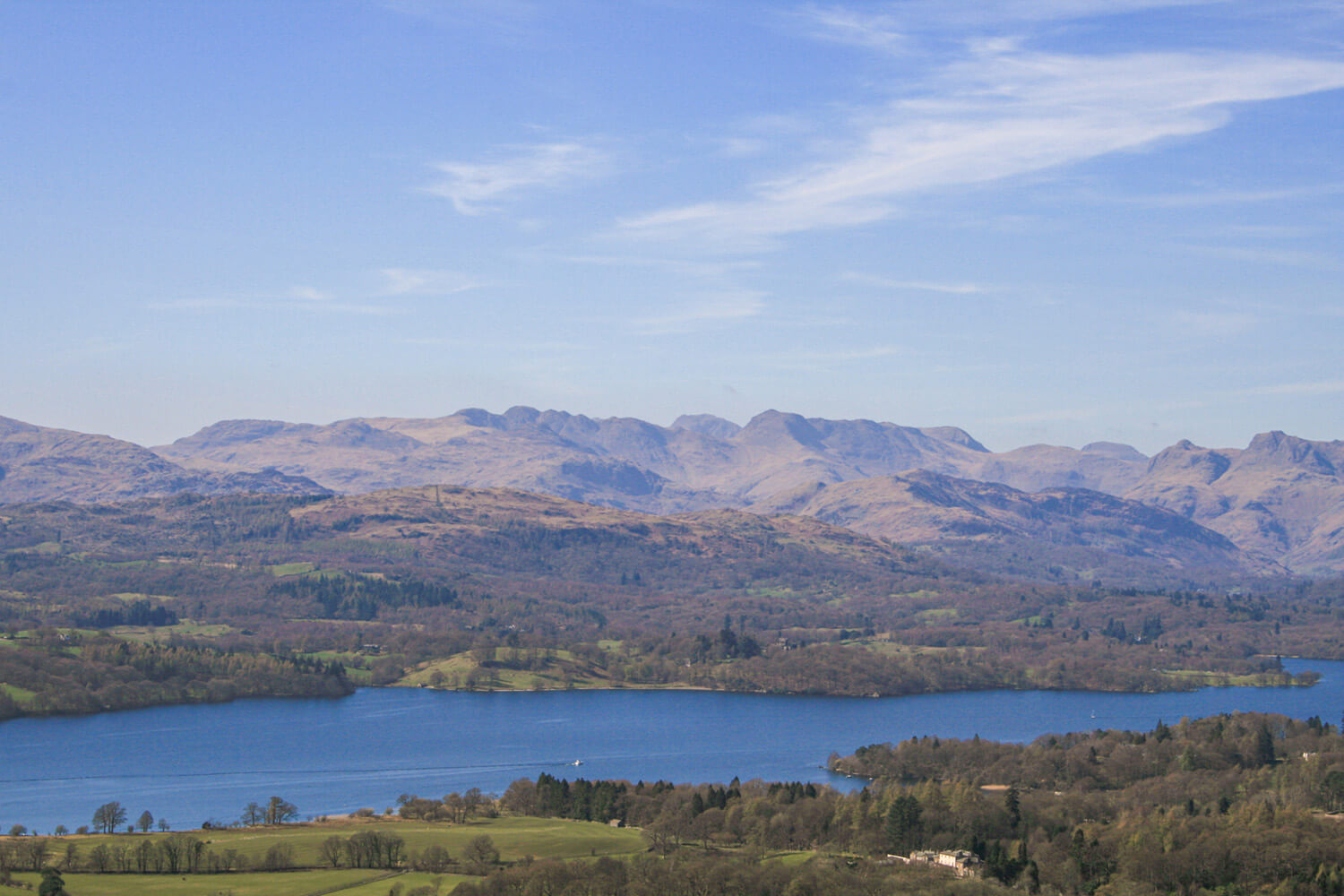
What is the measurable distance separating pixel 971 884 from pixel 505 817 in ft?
124

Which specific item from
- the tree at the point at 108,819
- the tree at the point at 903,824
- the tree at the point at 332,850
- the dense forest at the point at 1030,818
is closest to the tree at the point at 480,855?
the dense forest at the point at 1030,818

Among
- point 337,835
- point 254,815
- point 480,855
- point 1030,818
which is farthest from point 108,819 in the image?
point 1030,818

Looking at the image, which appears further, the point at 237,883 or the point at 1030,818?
the point at 1030,818

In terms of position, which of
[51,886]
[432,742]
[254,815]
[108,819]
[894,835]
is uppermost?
[51,886]

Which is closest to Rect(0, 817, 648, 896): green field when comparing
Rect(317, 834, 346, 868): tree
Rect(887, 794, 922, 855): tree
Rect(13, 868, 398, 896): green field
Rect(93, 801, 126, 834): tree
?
Rect(13, 868, 398, 896): green field

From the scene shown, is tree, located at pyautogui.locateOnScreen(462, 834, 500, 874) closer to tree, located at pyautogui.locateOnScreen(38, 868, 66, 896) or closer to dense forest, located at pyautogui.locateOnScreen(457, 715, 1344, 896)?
dense forest, located at pyautogui.locateOnScreen(457, 715, 1344, 896)

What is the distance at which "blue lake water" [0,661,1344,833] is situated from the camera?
121 meters

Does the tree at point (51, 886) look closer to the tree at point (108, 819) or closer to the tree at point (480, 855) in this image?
the tree at point (108, 819)

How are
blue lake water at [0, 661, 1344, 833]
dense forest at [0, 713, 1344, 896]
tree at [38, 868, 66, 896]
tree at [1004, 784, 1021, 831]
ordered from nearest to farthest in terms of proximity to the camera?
tree at [38, 868, 66, 896]
dense forest at [0, 713, 1344, 896]
tree at [1004, 784, 1021, 831]
blue lake water at [0, 661, 1344, 833]

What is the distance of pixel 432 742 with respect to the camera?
152625 millimetres

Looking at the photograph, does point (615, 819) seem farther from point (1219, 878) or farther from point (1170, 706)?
point (1170, 706)

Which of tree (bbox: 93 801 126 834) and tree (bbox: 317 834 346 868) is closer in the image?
tree (bbox: 317 834 346 868)

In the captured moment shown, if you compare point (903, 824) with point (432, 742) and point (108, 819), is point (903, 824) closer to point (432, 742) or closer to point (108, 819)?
point (108, 819)

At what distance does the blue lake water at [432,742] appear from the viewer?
121250 millimetres
